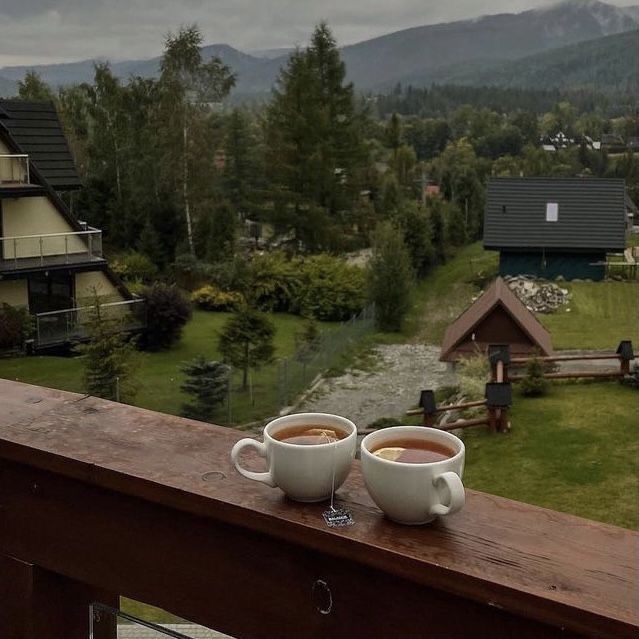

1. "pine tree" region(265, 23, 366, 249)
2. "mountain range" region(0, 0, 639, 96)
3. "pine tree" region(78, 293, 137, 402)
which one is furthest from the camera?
"pine tree" region(265, 23, 366, 249)

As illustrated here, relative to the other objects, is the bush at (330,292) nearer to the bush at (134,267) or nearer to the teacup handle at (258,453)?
the bush at (134,267)

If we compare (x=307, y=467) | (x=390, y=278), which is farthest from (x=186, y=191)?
(x=307, y=467)

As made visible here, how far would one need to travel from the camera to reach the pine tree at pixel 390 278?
606 centimetres

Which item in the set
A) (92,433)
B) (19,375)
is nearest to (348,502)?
(92,433)

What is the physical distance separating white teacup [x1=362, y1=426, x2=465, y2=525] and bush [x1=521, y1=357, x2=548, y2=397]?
12.5 ft

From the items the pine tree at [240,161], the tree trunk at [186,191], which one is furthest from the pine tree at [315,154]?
the tree trunk at [186,191]

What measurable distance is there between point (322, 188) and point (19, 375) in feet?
23.7

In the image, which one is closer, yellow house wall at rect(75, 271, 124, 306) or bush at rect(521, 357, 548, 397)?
yellow house wall at rect(75, 271, 124, 306)

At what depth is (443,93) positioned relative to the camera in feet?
8.80

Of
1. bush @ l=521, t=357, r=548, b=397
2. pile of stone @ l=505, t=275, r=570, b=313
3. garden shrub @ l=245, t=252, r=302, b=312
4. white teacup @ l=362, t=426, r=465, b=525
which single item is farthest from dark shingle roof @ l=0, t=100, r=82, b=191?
garden shrub @ l=245, t=252, r=302, b=312

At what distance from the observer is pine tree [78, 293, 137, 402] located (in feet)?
7.61

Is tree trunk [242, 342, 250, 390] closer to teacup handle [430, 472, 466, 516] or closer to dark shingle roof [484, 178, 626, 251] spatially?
dark shingle roof [484, 178, 626, 251]

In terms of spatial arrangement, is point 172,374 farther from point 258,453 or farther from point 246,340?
point 258,453

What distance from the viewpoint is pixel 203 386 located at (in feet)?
9.70
